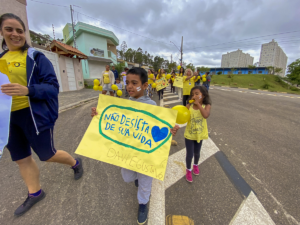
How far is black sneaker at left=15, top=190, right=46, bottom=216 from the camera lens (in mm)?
1471

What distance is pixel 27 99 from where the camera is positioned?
140 cm

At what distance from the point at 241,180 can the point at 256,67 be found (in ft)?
274

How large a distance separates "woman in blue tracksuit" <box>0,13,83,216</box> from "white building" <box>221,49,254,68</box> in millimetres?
89014

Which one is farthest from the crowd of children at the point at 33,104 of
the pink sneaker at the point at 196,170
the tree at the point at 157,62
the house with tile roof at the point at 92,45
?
the tree at the point at 157,62

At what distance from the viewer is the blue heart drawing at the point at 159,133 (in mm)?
1352

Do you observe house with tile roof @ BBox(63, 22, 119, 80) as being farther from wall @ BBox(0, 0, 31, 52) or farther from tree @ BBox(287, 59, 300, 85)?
tree @ BBox(287, 59, 300, 85)

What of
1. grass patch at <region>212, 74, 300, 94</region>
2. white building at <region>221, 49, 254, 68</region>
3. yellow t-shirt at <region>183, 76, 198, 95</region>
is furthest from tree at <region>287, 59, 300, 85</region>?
yellow t-shirt at <region>183, 76, 198, 95</region>

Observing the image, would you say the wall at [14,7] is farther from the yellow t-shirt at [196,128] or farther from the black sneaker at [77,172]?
the yellow t-shirt at [196,128]

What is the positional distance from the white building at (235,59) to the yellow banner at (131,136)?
291ft

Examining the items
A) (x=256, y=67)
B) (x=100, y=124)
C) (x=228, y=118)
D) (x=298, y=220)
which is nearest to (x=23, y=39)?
(x=100, y=124)

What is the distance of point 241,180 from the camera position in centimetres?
200

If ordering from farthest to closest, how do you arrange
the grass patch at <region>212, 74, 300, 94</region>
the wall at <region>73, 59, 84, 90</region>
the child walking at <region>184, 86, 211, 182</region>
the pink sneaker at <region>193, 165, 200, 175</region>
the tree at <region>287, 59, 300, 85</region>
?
the tree at <region>287, 59, 300, 85</region>, the grass patch at <region>212, 74, 300, 94</region>, the wall at <region>73, 59, 84, 90</region>, the pink sneaker at <region>193, 165, 200, 175</region>, the child walking at <region>184, 86, 211, 182</region>

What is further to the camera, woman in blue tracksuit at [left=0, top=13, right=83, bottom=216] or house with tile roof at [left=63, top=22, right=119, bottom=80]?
house with tile roof at [left=63, top=22, right=119, bottom=80]

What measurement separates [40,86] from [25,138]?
759mm
